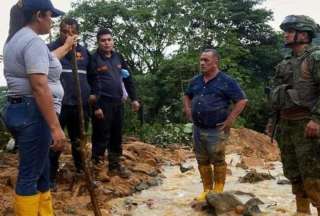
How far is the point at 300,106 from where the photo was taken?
4.37 meters

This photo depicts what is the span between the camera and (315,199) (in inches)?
172

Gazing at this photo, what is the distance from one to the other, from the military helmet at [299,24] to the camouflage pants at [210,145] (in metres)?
1.52

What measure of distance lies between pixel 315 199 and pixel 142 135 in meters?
7.49

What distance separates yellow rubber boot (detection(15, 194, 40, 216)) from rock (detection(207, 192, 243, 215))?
2.13m

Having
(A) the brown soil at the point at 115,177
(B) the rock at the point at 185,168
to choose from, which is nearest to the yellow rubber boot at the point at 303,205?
(A) the brown soil at the point at 115,177

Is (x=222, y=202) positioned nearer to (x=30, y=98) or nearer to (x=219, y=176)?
(x=219, y=176)

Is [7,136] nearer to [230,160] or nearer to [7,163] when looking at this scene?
[7,163]

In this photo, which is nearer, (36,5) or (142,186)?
(36,5)

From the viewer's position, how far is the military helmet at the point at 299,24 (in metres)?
4.36

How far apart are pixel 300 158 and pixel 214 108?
1300 mm

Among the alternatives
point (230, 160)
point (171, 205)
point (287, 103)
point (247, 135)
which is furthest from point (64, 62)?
point (247, 135)

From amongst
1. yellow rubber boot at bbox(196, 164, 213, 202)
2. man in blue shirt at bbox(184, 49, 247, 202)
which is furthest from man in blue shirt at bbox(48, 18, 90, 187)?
yellow rubber boot at bbox(196, 164, 213, 202)

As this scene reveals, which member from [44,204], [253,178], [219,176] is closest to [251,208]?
[219,176]

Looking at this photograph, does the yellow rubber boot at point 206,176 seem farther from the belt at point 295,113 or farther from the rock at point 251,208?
the belt at point 295,113
